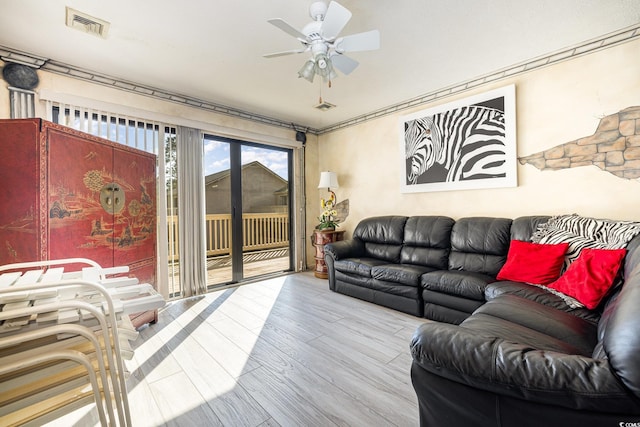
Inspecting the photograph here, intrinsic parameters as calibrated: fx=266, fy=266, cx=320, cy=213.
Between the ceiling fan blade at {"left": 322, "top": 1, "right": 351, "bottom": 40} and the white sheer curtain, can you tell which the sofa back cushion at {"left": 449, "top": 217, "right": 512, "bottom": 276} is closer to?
the ceiling fan blade at {"left": 322, "top": 1, "right": 351, "bottom": 40}

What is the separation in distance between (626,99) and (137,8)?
3.99 meters

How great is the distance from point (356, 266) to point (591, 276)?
2011mm

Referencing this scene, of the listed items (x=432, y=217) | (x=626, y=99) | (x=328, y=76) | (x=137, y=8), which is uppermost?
(x=137, y=8)

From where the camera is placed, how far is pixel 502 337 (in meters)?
1.31

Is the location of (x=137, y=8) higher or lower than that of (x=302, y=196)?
higher

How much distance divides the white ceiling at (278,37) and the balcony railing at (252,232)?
1986mm

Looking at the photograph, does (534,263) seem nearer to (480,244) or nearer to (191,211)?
(480,244)

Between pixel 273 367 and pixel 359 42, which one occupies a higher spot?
pixel 359 42

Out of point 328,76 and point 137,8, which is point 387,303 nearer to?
point 328,76

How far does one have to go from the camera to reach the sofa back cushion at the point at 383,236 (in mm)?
3545

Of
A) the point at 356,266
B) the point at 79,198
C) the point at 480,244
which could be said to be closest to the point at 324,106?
the point at 356,266

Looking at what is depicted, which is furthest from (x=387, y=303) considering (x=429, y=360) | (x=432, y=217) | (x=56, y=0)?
(x=56, y=0)

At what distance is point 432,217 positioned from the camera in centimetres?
336

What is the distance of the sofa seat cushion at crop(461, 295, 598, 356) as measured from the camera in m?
1.29
